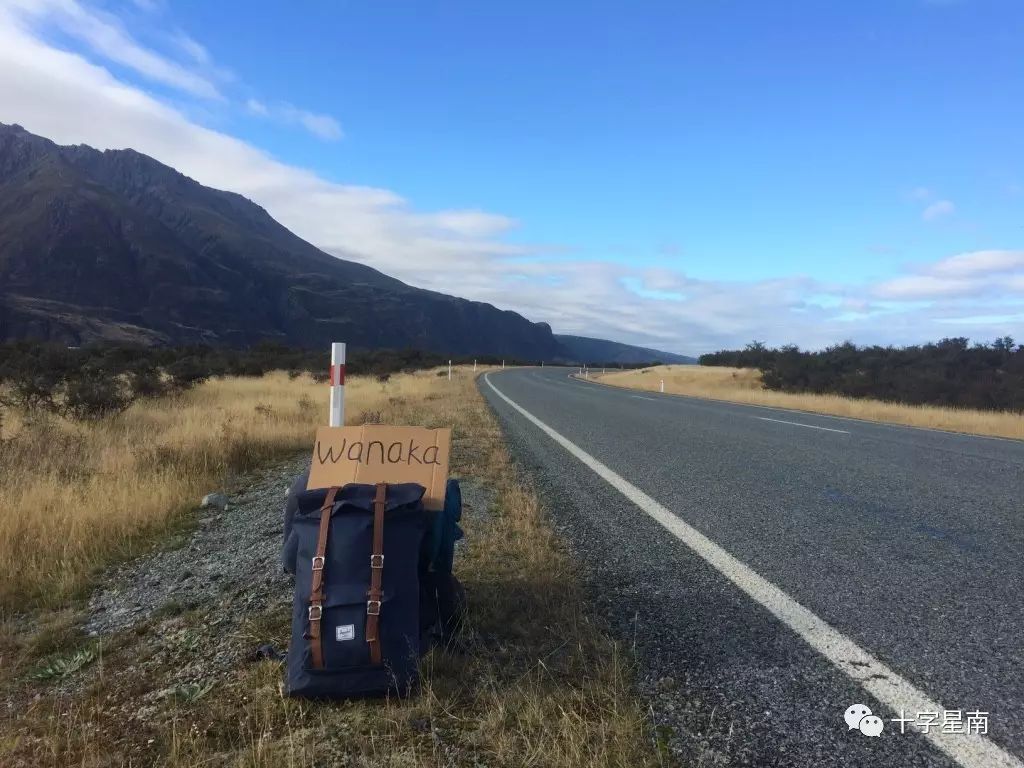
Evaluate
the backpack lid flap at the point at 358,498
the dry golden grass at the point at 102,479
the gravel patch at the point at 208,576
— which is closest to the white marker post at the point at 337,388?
the gravel patch at the point at 208,576

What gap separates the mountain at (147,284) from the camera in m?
101

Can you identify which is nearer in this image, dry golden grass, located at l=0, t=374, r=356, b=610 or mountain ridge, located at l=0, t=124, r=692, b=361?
dry golden grass, located at l=0, t=374, r=356, b=610

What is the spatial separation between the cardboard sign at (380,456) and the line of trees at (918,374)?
85.9 ft

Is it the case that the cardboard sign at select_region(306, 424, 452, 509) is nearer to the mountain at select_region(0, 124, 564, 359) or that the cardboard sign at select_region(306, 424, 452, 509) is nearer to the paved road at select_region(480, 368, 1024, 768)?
the paved road at select_region(480, 368, 1024, 768)

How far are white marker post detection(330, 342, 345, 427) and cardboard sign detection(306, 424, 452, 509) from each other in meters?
1.51

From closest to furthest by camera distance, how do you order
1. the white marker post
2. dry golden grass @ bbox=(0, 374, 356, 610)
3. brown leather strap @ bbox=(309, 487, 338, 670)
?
brown leather strap @ bbox=(309, 487, 338, 670) < dry golden grass @ bbox=(0, 374, 356, 610) < the white marker post

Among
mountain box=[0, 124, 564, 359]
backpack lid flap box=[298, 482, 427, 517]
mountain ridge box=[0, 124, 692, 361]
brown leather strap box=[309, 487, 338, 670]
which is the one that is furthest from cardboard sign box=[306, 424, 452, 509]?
mountain ridge box=[0, 124, 692, 361]

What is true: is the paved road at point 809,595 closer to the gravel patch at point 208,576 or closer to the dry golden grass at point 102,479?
the gravel patch at point 208,576

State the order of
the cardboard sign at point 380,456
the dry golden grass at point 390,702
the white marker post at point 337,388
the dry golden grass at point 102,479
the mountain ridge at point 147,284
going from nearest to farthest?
the dry golden grass at point 390,702
the cardboard sign at point 380,456
the dry golden grass at point 102,479
the white marker post at point 337,388
the mountain ridge at point 147,284

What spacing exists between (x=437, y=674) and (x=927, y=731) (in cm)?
179

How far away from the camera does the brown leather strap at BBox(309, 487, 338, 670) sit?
2.53 metres

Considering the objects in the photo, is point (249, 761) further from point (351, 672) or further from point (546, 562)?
point (546, 562)

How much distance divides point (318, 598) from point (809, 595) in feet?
8.36

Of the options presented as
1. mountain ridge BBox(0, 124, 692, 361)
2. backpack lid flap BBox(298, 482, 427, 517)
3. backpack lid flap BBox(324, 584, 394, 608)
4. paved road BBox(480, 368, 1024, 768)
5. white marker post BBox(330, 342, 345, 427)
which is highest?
mountain ridge BBox(0, 124, 692, 361)
